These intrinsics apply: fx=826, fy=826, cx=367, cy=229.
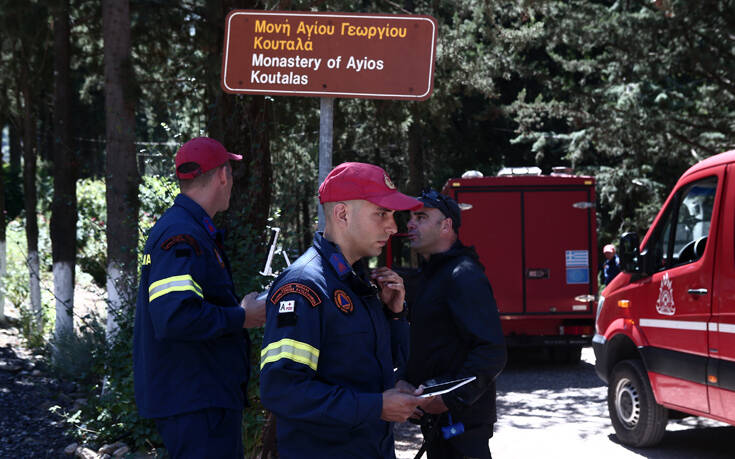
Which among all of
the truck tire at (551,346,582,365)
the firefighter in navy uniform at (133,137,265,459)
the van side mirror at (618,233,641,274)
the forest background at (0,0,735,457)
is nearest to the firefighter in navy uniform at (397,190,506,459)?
the firefighter in navy uniform at (133,137,265,459)

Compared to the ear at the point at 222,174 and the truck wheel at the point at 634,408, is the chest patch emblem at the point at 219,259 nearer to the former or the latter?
the ear at the point at 222,174

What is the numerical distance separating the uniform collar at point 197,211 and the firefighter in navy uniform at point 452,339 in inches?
41.8

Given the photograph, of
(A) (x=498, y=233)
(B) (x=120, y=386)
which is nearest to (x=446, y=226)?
(B) (x=120, y=386)

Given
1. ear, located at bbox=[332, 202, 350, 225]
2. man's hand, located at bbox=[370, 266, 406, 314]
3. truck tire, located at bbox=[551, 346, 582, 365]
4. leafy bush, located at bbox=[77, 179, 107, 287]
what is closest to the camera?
ear, located at bbox=[332, 202, 350, 225]

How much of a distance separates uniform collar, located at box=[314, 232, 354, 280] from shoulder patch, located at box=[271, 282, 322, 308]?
129 mm

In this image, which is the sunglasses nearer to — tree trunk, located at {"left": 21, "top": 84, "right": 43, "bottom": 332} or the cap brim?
the cap brim

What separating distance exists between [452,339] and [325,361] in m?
1.48

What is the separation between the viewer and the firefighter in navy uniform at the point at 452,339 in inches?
146

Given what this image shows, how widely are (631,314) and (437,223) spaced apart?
366 cm

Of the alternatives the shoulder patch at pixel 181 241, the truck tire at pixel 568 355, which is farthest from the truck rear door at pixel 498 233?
the shoulder patch at pixel 181 241

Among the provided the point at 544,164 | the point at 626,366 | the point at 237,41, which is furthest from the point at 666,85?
the point at 237,41

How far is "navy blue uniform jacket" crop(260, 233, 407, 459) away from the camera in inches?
96.3

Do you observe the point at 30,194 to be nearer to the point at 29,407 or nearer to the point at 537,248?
the point at 29,407

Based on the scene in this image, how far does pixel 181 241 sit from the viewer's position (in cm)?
324
